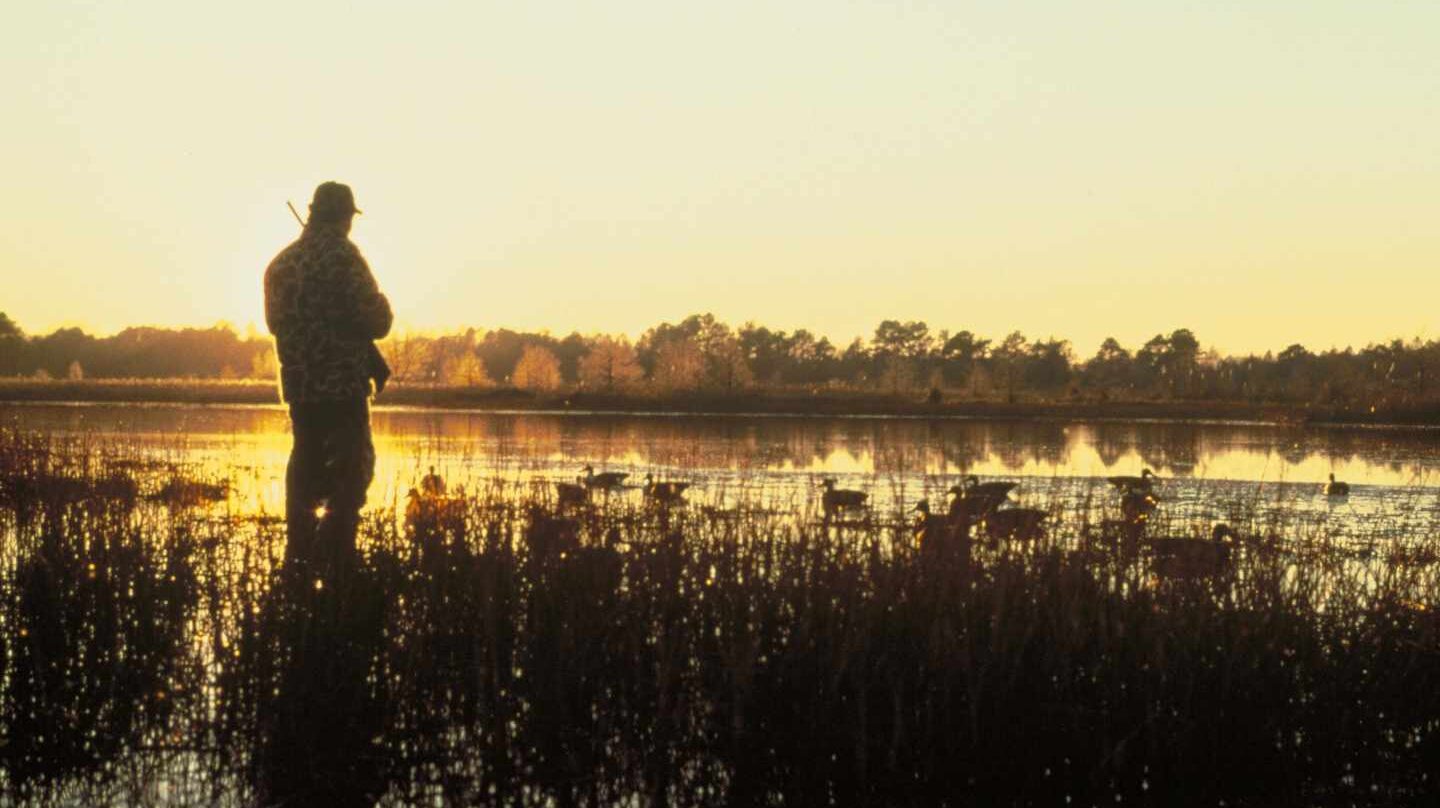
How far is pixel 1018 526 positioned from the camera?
9000mm

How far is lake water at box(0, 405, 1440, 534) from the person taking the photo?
14.3 meters

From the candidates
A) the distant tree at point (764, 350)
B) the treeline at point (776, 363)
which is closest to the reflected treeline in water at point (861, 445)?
the treeline at point (776, 363)

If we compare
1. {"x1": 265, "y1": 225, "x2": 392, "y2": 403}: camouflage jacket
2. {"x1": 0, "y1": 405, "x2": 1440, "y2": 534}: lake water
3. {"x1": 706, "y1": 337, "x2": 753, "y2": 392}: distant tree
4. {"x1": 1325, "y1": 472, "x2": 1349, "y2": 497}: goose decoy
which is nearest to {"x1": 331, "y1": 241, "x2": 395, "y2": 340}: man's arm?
{"x1": 265, "y1": 225, "x2": 392, "y2": 403}: camouflage jacket

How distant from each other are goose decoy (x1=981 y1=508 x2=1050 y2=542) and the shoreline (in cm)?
4331

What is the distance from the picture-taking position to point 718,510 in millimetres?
8938

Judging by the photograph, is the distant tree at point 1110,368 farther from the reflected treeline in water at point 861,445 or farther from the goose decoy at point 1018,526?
the goose decoy at point 1018,526

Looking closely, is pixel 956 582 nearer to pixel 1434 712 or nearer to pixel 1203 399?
pixel 1434 712

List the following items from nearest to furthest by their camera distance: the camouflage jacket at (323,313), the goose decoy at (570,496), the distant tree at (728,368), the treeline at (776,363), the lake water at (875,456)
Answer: the camouflage jacket at (323,313) → the goose decoy at (570,496) → the lake water at (875,456) → the treeline at (776,363) → the distant tree at (728,368)

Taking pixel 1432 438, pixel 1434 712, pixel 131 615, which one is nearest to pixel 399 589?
pixel 131 615

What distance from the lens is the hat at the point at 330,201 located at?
8367mm

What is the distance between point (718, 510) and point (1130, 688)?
9.94ft

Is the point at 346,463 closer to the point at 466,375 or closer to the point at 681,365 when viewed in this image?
the point at 466,375

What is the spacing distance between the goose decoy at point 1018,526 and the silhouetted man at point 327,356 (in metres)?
3.52

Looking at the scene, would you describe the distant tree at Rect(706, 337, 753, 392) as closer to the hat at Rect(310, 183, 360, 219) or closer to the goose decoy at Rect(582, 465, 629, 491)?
the goose decoy at Rect(582, 465, 629, 491)
